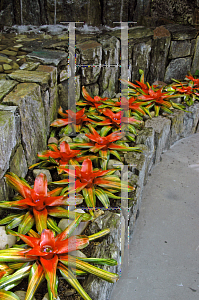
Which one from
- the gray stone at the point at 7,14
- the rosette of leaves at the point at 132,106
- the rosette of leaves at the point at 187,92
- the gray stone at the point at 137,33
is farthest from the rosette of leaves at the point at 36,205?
the gray stone at the point at 7,14

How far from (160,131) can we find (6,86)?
146 cm

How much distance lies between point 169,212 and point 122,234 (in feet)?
2.18

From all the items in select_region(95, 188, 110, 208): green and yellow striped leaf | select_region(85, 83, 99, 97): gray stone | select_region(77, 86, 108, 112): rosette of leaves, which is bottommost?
select_region(95, 188, 110, 208): green and yellow striped leaf

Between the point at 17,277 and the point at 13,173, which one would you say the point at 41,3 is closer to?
the point at 13,173

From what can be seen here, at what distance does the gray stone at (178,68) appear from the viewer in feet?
11.5

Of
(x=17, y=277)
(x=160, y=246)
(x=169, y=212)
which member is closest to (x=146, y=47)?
(x=169, y=212)

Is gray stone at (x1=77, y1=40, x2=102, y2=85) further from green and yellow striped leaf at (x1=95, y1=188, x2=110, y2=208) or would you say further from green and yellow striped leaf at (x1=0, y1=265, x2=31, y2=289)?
green and yellow striped leaf at (x1=0, y1=265, x2=31, y2=289)

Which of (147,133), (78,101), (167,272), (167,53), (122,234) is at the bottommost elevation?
(167,272)

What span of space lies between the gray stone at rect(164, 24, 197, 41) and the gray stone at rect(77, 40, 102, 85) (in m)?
1.19

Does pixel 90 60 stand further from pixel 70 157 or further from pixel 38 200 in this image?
pixel 38 200

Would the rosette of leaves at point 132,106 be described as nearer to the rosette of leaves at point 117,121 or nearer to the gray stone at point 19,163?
the rosette of leaves at point 117,121

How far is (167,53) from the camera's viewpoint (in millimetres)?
3383

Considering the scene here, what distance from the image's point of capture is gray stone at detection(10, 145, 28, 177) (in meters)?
1.70

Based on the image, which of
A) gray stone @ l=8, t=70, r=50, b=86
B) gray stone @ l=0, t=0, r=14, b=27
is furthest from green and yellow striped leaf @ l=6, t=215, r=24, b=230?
gray stone @ l=0, t=0, r=14, b=27
